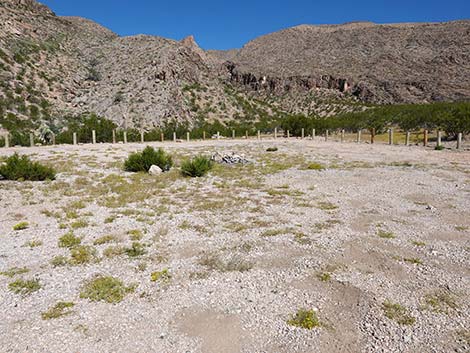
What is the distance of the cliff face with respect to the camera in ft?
294

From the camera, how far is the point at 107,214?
897 centimetres

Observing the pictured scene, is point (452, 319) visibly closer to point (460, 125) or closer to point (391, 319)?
point (391, 319)

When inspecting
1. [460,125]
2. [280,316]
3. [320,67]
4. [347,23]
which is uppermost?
[347,23]

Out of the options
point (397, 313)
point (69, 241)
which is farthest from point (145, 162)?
point (397, 313)

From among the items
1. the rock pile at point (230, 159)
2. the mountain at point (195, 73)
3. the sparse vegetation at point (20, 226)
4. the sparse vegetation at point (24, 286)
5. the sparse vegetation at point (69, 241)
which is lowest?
the sparse vegetation at point (24, 286)

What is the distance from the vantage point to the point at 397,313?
14.4 ft

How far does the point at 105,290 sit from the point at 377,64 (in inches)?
Answer: 4404

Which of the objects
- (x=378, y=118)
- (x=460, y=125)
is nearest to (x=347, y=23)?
(x=378, y=118)

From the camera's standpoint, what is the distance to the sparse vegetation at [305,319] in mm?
4207

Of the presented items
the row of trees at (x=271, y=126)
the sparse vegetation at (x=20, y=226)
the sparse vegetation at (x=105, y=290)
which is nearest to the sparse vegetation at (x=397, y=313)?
the sparse vegetation at (x=105, y=290)

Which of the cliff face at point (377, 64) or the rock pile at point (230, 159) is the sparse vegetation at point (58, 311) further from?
the cliff face at point (377, 64)

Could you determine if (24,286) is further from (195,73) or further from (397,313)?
(195,73)

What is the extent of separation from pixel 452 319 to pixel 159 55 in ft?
218

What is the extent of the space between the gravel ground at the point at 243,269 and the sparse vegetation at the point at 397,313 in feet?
0.04
